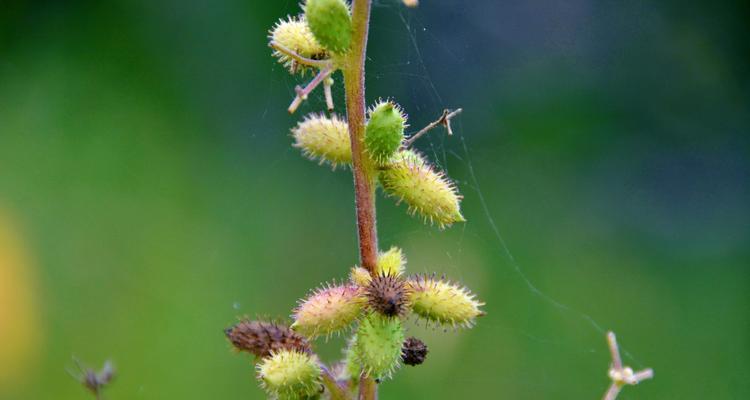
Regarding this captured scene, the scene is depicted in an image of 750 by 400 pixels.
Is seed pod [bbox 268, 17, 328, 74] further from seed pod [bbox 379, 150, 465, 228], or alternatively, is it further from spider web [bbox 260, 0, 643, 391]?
spider web [bbox 260, 0, 643, 391]

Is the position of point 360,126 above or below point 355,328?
above

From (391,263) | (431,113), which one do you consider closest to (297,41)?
(391,263)

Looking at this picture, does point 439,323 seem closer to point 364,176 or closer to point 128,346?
point 364,176

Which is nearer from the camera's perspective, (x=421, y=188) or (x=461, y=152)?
(x=421, y=188)

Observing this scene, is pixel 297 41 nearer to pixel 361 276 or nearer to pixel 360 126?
pixel 360 126

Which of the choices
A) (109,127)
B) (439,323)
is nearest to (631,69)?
(109,127)

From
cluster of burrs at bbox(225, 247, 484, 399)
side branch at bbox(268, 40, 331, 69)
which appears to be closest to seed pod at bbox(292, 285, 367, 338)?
cluster of burrs at bbox(225, 247, 484, 399)
